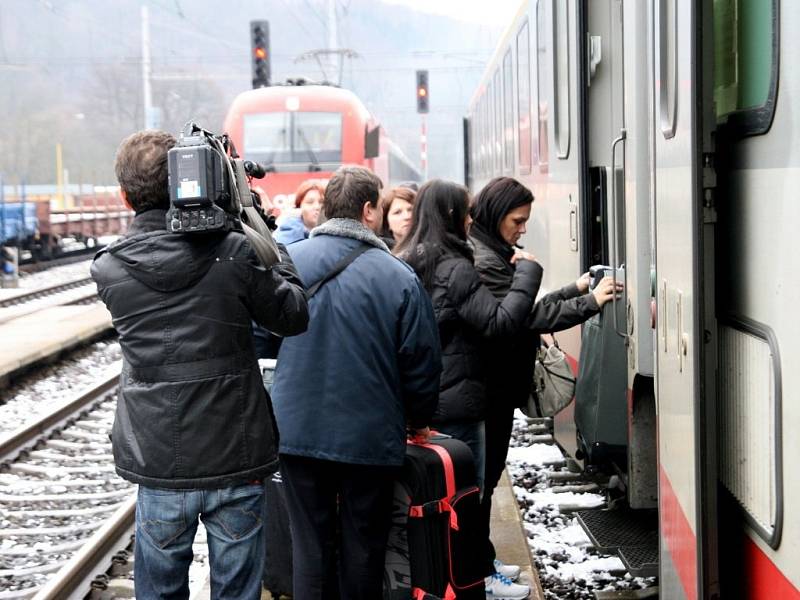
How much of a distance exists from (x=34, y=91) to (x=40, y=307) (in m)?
47.6

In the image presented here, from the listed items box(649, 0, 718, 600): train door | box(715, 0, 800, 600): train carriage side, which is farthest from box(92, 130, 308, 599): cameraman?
box(715, 0, 800, 600): train carriage side

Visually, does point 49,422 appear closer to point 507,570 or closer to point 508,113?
point 508,113

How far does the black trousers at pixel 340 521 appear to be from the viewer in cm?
393

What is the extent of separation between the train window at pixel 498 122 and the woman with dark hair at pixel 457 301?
24.8 ft

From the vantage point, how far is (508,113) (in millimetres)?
10891

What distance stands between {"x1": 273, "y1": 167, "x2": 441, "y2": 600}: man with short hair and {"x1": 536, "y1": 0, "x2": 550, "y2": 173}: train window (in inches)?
120

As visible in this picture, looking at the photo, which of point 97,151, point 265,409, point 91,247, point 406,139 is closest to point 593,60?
point 265,409

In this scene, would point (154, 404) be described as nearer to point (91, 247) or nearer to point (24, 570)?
point (24, 570)

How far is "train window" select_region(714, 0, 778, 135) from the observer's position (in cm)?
234

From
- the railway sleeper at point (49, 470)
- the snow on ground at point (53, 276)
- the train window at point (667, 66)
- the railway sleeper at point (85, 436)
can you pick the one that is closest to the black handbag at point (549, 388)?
the train window at point (667, 66)

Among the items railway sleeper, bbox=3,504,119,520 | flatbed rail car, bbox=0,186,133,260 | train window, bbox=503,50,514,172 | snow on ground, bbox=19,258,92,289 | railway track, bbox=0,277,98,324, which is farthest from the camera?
flatbed rail car, bbox=0,186,133,260

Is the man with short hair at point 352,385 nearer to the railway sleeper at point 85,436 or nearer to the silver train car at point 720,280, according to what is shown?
the silver train car at point 720,280

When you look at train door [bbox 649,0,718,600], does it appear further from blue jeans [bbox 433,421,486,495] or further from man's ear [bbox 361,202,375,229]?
blue jeans [bbox 433,421,486,495]

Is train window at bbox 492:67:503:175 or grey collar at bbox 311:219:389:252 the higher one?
train window at bbox 492:67:503:175
